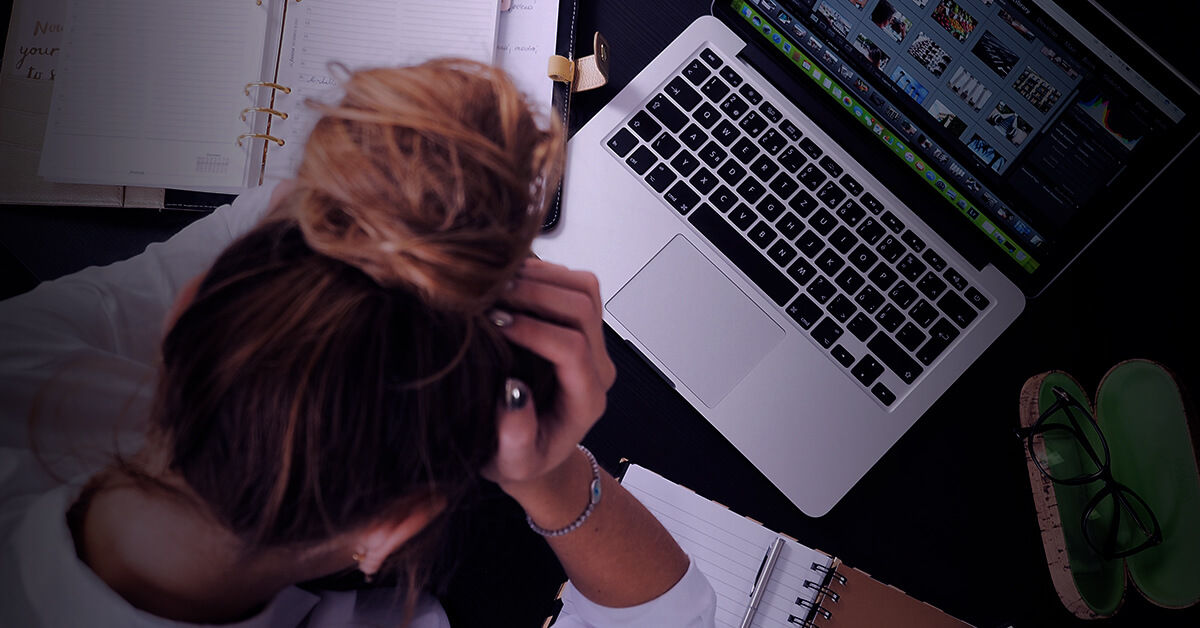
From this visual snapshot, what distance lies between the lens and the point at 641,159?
2.61ft

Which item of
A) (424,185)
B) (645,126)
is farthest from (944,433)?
(424,185)

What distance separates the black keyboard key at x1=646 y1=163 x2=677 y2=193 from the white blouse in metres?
0.44

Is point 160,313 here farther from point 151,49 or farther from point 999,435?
point 999,435

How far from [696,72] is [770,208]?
193mm

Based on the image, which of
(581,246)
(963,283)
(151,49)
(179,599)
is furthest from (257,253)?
(963,283)

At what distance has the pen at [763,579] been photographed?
2.28 ft

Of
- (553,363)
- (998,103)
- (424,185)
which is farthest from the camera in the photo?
(998,103)

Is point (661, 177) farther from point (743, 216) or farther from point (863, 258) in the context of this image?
point (863, 258)

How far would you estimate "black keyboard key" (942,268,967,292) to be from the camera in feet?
2.52

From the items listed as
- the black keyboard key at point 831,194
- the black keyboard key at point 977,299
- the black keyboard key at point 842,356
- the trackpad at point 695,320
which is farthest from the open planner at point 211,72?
the black keyboard key at point 977,299

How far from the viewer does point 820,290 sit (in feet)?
2.53

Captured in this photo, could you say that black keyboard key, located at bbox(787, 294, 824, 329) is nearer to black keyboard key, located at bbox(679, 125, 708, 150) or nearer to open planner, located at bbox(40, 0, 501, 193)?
black keyboard key, located at bbox(679, 125, 708, 150)

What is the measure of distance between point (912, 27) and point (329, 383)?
0.62 m

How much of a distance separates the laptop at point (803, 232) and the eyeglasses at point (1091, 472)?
0.28 ft
